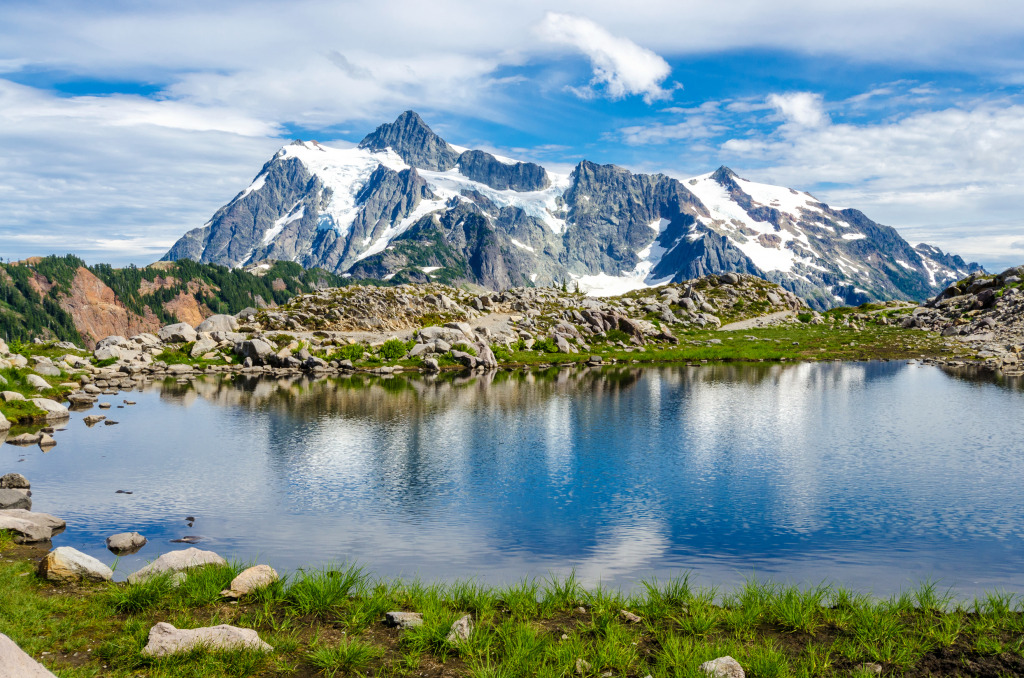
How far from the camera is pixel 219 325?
5689 inches

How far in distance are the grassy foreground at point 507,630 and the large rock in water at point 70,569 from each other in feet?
1.55

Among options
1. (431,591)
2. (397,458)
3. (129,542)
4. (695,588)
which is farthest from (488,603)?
(397,458)

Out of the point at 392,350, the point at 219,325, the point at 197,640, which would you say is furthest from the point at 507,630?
the point at 219,325

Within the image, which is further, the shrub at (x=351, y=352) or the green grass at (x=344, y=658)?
the shrub at (x=351, y=352)

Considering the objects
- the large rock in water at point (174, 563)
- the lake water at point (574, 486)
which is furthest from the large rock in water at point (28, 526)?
the large rock in water at point (174, 563)

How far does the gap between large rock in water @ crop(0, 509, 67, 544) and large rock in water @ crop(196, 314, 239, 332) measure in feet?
393

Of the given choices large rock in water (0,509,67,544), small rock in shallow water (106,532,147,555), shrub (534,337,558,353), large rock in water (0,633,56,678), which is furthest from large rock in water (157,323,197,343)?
large rock in water (0,633,56,678)

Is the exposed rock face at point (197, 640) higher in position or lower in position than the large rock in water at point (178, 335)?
lower

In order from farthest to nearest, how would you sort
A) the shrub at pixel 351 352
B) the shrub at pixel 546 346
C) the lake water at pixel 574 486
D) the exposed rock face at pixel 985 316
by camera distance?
the shrub at pixel 546 346 → the exposed rock face at pixel 985 316 → the shrub at pixel 351 352 → the lake water at pixel 574 486

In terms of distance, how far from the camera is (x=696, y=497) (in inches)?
1380

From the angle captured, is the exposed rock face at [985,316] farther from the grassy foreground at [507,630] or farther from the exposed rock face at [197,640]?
the exposed rock face at [197,640]

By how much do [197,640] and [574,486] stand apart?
2515 cm

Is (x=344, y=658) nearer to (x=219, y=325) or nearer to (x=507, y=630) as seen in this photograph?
(x=507, y=630)

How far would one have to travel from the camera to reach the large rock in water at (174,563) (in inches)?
802
